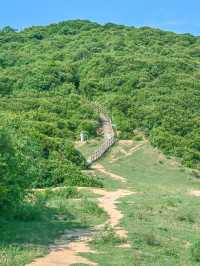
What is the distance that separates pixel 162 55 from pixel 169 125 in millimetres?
31891

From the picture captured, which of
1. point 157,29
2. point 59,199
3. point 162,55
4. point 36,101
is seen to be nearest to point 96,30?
point 157,29

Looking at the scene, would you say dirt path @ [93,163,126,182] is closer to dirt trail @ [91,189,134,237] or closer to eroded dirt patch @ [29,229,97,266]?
dirt trail @ [91,189,134,237]

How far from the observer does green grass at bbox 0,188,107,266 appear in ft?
49.2

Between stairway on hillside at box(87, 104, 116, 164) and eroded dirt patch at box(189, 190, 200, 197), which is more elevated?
stairway on hillside at box(87, 104, 116, 164)

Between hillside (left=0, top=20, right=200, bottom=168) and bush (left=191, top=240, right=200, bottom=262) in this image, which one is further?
hillside (left=0, top=20, right=200, bottom=168)

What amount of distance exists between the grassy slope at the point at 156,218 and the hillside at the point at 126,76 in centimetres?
514

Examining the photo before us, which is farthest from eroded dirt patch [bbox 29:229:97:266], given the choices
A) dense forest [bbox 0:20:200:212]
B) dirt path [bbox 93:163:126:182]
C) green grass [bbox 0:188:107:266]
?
dirt path [bbox 93:163:126:182]

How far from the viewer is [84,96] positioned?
6281 cm

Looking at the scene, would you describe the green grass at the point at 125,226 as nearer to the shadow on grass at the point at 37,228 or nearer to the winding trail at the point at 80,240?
the shadow on grass at the point at 37,228

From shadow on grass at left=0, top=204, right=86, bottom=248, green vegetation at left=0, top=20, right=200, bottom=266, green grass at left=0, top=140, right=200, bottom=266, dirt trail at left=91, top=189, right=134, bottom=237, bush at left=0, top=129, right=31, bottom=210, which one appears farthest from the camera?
dirt trail at left=91, top=189, right=134, bottom=237

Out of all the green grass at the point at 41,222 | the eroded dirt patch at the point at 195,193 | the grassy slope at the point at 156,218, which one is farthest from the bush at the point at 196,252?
the eroded dirt patch at the point at 195,193

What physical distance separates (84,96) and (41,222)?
4416 centimetres

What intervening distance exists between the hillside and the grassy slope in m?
5.14

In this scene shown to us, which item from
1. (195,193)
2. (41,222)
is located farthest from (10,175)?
(195,193)
